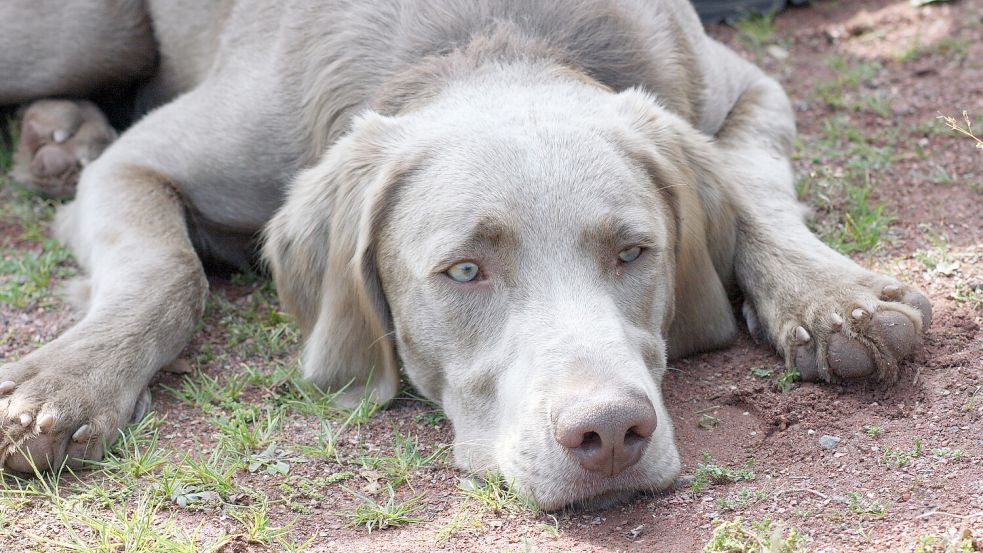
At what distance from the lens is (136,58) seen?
218 inches

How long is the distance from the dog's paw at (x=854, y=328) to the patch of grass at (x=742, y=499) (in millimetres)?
632

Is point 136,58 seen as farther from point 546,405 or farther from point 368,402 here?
point 546,405

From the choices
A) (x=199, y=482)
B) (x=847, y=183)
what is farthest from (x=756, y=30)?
(x=199, y=482)

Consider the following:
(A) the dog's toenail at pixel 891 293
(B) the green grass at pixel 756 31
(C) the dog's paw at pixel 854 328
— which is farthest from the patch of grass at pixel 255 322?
(B) the green grass at pixel 756 31

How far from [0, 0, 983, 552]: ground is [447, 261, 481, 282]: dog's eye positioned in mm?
504

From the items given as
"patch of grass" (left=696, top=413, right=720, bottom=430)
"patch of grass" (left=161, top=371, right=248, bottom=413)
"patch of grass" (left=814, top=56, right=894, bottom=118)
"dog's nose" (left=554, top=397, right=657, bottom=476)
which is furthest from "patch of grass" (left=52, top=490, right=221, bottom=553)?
"patch of grass" (left=814, top=56, right=894, bottom=118)

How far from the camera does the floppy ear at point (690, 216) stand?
362cm

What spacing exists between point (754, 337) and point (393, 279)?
3.88 ft

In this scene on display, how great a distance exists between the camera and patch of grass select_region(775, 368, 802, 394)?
3500 millimetres

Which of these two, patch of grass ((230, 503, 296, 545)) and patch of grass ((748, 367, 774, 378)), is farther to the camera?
patch of grass ((748, 367, 774, 378))

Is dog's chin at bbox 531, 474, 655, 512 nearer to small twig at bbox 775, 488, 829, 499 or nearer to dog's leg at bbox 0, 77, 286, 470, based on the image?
small twig at bbox 775, 488, 829, 499

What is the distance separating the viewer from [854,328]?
343cm

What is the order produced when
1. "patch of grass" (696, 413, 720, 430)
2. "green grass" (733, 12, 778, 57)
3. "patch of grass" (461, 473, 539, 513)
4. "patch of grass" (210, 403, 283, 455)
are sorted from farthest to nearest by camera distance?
1. "green grass" (733, 12, 778, 57)
2. "patch of grass" (210, 403, 283, 455)
3. "patch of grass" (696, 413, 720, 430)
4. "patch of grass" (461, 473, 539, 513)

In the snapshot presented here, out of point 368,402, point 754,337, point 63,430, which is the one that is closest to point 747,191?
point 754,337
